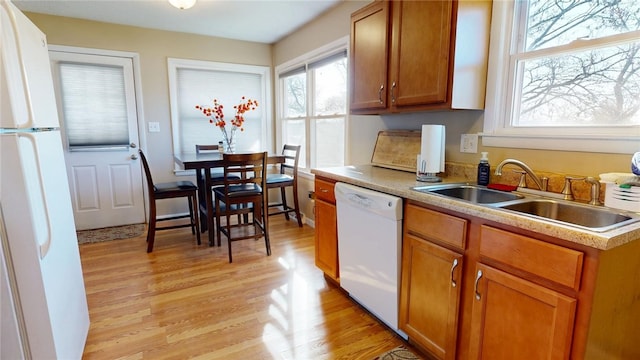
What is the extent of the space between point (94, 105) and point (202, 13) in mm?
1600

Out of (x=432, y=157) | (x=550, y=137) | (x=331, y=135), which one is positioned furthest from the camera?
(x=331, y=135)

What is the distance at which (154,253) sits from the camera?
10.0ft

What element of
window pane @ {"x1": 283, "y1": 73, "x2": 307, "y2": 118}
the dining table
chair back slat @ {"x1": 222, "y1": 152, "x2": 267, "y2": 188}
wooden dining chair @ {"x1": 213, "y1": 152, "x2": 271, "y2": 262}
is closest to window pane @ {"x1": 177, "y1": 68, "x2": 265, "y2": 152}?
window pane @ {"x1": 283, "y1": 73, "x2": 307, "y2": 118}

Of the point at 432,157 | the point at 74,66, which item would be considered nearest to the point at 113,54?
the point at 74,66

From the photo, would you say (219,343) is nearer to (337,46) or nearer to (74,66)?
(337,46)

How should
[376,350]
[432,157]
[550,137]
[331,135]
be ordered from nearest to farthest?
[550,137] → [376,350] → [432,157] → [331,135]

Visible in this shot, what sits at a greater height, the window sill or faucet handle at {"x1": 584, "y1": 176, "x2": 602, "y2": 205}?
the window sill

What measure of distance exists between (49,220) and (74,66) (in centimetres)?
293

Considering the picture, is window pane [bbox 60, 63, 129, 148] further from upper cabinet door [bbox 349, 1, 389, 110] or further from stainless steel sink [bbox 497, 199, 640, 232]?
stainless steel sink [bbox 497, 199, 640, 232]

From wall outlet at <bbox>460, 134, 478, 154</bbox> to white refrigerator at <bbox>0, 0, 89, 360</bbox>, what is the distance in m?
2.11

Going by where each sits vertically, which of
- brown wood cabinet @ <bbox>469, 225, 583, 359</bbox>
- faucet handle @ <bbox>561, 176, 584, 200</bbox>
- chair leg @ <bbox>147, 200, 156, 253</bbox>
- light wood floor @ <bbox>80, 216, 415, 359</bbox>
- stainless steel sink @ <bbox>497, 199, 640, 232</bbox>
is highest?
faucet handle @ <bbox>561, 176, 584, 200</bbox>

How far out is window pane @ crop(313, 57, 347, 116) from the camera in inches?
125

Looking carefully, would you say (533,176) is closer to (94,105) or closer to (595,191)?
(595,191)

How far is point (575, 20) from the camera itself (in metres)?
1.53
